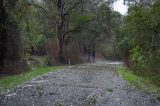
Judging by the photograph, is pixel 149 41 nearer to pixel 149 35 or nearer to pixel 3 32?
pixel 149 35

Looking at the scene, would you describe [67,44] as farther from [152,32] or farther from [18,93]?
[18,93]

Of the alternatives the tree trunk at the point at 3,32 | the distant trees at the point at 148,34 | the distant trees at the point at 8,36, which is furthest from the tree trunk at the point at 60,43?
the distant trees at the point at 148,34

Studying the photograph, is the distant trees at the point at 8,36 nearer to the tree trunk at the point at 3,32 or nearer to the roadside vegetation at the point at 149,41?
the tree trunk at the point at 3,32

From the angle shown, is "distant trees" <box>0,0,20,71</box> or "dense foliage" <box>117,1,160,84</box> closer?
"dense foliage" <box>117,1,160,84</box>

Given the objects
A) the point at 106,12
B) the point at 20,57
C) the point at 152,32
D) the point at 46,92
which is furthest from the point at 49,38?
the point at 46,92

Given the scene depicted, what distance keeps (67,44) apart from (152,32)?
119ft

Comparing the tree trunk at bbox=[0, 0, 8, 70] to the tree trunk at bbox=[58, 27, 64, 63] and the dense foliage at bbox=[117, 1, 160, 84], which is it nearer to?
the dense foliage at bbox=[117, 1, 160, 84]

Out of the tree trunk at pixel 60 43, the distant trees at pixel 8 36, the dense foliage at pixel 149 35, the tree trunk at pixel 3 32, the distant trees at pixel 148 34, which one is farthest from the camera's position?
the tree trunk at pixel 60 43

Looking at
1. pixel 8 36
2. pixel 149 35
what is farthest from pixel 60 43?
pixel 149 35

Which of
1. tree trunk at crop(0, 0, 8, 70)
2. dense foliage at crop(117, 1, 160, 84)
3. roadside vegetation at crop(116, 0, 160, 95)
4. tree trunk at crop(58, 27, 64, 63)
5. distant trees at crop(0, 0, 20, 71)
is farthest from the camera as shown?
tree trunk at crop(58, 27, 64, 63)

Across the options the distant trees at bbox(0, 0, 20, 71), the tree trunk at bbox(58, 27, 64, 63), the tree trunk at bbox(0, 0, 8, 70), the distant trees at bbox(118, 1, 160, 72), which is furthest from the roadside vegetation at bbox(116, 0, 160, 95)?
the tree trunk at bbox(58, 27, 64, 63)

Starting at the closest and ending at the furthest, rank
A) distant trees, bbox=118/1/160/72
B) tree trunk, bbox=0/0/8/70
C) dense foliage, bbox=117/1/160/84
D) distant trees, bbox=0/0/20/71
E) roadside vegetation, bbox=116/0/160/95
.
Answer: roadside vegetation, bbox=116/0/160/95 → dense foliage, bbox=117/1/160/84 → distant trees, bbox=118/1/160/72 → tree trunk, bbox=0/0/8/70 → distant trees, bbox=0/0/20/71

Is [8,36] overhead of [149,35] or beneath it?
overhead

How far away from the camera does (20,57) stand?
29359 mm
